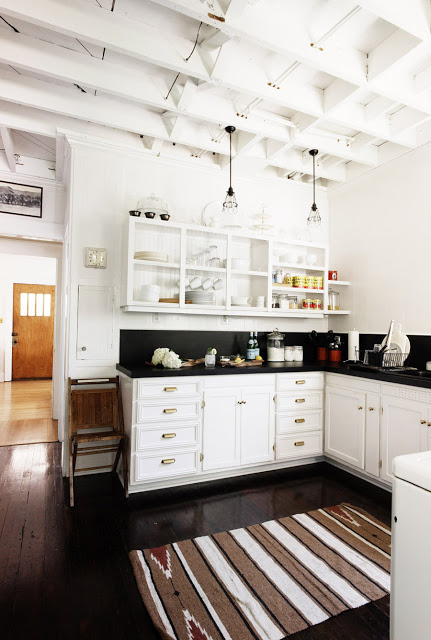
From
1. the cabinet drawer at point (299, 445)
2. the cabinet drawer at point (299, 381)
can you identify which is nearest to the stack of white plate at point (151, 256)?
the cabinet drawer at point (299, 381)

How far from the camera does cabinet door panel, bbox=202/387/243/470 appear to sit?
10.2ft

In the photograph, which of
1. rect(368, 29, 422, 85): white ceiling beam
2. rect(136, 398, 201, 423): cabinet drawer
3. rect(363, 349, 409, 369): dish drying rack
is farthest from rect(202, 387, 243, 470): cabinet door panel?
rect(368, 29, 422, 85): white ceiling beam

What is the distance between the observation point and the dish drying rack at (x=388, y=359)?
3.25 metres

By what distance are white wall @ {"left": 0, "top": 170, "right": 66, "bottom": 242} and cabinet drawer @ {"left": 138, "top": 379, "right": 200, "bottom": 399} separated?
2448 millimetres

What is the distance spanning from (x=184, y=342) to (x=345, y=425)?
1650 mm

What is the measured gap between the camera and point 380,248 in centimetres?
383

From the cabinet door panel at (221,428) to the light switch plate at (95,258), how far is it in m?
1.47

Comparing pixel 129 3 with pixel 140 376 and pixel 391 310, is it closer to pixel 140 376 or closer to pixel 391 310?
pixel 140 376

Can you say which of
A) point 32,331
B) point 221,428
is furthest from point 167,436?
point 32,331

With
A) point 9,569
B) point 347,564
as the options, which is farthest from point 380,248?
point 9,569

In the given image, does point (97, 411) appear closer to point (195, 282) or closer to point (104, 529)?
point (104, 529)

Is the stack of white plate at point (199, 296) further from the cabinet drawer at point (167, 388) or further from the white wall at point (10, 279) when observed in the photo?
the white wall at point (10, 279)

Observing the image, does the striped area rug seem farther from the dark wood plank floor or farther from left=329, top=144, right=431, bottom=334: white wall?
left=329, top=144, right=431, bottom=334: white wall

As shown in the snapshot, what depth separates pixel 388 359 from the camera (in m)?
3.26
